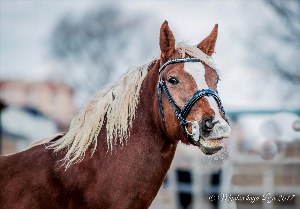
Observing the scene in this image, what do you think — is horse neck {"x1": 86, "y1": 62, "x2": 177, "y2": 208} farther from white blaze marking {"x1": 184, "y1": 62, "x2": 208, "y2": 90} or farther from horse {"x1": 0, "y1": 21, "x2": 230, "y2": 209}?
white blaze marking {"x1": 184, "y1": 62, "x2": 208, "y2": 90}

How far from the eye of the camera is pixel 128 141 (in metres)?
3.95

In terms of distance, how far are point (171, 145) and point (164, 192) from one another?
5.77 metres

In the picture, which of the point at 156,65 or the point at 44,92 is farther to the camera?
the point at 44,92

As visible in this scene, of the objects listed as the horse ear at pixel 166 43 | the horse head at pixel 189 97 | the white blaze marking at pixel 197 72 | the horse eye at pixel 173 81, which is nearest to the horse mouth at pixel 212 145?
the horse head at pixel 189 97

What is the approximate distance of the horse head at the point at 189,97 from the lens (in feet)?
11.6

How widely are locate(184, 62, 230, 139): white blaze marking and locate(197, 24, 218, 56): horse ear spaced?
334 millimetres

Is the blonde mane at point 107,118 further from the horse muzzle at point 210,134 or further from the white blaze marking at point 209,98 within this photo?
the horse muzzle at point 210,134

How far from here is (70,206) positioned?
3734 mm

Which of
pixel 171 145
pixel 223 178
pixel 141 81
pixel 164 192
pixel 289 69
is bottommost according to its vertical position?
pixel 164 192

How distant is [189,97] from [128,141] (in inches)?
24.2

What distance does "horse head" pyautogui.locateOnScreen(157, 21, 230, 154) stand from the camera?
11.6 ft

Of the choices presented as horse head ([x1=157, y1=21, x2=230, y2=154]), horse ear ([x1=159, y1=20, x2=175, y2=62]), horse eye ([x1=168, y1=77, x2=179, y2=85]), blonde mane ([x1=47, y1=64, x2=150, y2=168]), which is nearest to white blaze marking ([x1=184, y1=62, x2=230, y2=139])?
horse head ([x1=157, y1=21, x2=230, y2=154])

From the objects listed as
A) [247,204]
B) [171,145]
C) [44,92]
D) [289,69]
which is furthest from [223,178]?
[44,92]

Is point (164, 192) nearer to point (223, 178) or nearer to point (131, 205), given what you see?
point (223, 178)
